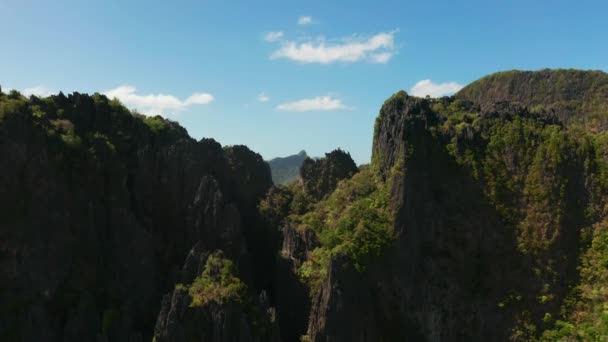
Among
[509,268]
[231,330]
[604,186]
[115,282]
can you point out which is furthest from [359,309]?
[604,186]

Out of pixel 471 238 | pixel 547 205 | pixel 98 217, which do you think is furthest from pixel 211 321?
pixel 547 205

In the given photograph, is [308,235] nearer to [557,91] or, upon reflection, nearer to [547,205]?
[547,205]

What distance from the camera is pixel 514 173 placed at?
5575 cm

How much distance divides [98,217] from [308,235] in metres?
25.0

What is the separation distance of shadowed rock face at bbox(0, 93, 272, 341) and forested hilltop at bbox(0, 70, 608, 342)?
0.18 meters

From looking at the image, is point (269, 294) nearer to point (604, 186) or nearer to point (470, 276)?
point (470, 276)

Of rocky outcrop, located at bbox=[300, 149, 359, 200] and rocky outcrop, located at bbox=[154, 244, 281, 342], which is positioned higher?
rocky outcrop, located at bbox=[300, 149, 359, 200]

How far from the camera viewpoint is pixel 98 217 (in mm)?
50250

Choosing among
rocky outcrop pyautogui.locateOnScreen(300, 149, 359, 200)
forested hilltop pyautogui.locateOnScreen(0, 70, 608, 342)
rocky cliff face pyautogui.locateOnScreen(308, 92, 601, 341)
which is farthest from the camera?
rocky outcrop pyautogui.locateOnScreen(300, 149, 359, 200)

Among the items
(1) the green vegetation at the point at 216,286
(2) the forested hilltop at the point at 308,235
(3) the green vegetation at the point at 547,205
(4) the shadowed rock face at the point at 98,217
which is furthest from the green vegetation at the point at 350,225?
(3) the green vegetation at the point at 547,205

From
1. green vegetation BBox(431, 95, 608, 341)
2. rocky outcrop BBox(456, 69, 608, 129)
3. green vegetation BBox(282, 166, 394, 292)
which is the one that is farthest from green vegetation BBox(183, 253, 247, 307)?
rocky outcrop BBox(456, 69, 608, 129)

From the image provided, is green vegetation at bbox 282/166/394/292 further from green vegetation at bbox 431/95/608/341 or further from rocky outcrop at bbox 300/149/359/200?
green vegetation at bbox 431/95/608/341

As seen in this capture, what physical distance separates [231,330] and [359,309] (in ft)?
47.0

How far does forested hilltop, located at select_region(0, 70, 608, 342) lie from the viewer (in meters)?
43.9
